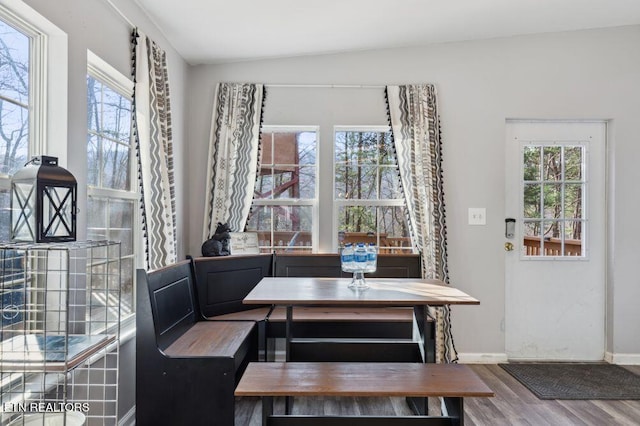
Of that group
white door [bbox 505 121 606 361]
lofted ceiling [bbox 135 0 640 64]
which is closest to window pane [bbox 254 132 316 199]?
lofted ceiling [bbox 135 0 640 64]

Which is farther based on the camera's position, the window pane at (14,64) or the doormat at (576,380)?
the doormat at (576,380)

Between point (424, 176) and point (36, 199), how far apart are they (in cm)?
272

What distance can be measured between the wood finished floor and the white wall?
2.55 feet

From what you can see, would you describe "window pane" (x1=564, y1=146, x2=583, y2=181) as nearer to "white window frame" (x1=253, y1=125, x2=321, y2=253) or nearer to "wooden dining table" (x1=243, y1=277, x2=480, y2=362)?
"wooden dining table" (x1=243, y1=277, x2=480, y2=362)

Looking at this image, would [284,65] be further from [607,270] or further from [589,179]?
[607,270]

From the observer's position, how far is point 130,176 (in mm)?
2604

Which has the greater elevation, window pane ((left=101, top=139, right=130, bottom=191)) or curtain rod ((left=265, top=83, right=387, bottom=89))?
curtain rod ((left=265, top=83, right=387, bottom=89))

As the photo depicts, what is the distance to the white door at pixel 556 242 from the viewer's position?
357cm

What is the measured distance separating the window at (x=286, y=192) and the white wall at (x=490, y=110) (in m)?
0.26

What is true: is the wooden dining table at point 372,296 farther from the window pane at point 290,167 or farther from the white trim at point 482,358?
the window pane at point 290,167

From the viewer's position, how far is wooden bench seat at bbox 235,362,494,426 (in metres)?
1.72

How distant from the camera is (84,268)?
1.93 m

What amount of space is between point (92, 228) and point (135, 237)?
1.58 feet

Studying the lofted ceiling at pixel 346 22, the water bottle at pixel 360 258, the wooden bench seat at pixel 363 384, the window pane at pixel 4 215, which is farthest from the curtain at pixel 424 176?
the window pane at pixel 4 215
